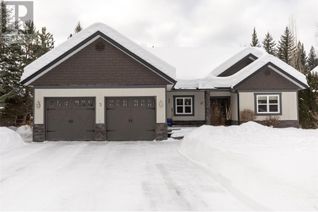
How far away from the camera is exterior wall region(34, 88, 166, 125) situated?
1850 cm

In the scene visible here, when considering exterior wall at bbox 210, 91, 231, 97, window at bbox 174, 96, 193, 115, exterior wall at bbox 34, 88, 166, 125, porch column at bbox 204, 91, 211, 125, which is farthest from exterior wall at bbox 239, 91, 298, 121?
exterior wall at bbox 34, 88, 166, 125

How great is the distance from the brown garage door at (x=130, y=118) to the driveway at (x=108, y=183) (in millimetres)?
5554

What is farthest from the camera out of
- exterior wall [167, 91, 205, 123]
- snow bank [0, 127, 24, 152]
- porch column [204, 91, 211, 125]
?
exterior wall [167, 91, 205, 123]

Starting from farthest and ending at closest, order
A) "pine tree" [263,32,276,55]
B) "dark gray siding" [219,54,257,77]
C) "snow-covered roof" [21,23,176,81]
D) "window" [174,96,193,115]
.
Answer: "pine tree" [263,32,276,55]
"dark gray siding" [219,54,257,77]
"window" [174,96,193,115]
"snow-covered roof" [21,23,176,81]

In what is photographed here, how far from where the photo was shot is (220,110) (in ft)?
85.4

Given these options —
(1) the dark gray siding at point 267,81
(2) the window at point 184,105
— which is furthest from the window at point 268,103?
(2) the window at point 184,105

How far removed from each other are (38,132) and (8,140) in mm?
2398

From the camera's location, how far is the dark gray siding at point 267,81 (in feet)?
74.3

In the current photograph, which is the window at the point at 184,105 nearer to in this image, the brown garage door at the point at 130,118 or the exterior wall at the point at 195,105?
the exterior wall at the point at 195,105

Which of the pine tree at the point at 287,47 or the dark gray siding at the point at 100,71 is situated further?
the pine tree at the point at 287,47

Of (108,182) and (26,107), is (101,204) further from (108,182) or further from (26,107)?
(26,107)

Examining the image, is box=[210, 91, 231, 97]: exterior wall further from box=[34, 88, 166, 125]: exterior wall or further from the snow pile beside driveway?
the snow pile beside driveway

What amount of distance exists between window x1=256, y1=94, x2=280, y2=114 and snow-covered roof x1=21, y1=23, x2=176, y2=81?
7438 millimetres

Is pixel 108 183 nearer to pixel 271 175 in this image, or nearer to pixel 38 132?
pixel 271 175
